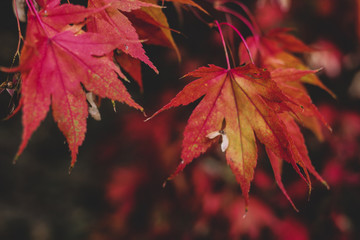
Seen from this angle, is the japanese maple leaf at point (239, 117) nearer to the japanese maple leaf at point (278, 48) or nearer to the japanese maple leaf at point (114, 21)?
the japanese maple leaf at point (114, 21)

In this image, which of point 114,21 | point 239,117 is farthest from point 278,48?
point 114,21

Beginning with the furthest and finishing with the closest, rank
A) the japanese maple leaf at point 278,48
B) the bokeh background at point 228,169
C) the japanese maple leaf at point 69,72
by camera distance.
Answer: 1. the bokeh background at point 228,169
2. the japanese maple leaf at point 278,48
3. the japanese maple leaf at point 69,72

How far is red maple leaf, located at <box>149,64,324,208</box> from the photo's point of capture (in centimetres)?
57

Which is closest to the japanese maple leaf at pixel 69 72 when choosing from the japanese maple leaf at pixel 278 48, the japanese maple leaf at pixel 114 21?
the japanese maple leaf at pixel 114 21

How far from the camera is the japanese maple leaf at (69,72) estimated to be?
50cm

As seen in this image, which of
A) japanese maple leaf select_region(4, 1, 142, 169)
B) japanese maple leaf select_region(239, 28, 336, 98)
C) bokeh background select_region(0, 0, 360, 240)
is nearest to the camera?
japanese maple leaf select_region(4, 1, 142, 169)

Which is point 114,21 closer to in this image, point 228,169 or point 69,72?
point 69,72

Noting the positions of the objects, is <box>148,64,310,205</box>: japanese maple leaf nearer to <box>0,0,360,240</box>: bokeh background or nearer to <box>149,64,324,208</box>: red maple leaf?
<box>149,64,324,208</box>: red maple leaf

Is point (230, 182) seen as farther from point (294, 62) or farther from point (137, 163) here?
point (294, 62)

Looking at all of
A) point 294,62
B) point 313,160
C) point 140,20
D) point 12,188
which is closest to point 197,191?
point 313,160

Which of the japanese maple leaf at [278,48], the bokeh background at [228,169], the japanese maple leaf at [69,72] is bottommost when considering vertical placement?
the bokeh background at [228,169]

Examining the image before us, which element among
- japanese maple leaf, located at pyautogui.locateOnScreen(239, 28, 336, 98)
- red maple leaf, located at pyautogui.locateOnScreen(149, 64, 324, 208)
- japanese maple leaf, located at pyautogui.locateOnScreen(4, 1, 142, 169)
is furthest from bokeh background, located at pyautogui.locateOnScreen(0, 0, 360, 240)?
japanese maple leaf, located at pyautogui.locateOnScreen(4, 1, 142, 169)

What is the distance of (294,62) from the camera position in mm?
847

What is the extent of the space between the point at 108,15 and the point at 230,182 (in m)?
1.37
